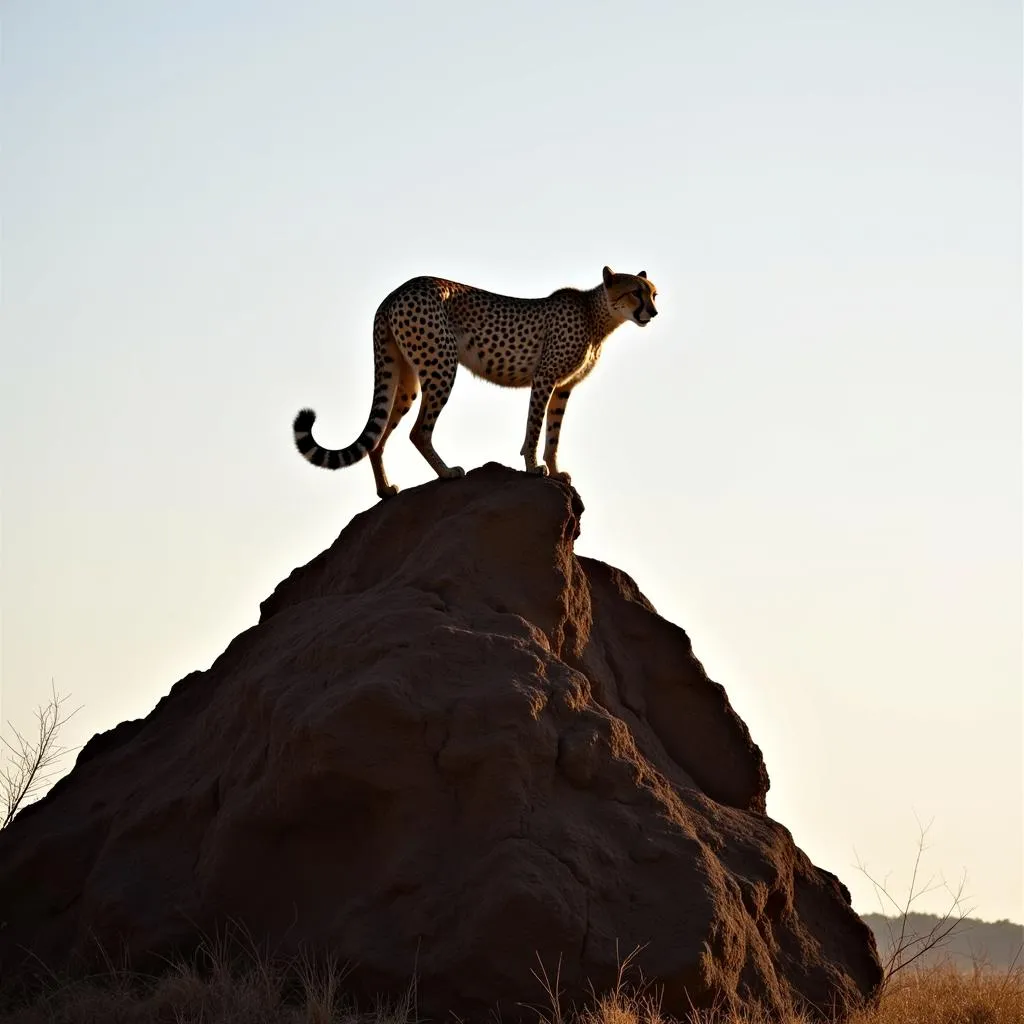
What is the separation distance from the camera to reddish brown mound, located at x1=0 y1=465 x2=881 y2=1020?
637 cm

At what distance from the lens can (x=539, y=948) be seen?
6.24 meters

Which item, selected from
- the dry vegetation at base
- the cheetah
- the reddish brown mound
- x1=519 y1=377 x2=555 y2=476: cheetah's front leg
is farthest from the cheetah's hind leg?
the dry vegetation at base

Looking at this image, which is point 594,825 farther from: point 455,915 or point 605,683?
point 605,683

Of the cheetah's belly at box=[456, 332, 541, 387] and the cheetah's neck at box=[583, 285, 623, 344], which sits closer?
the cheetah's belly at box=[456, 332, 541, 387]

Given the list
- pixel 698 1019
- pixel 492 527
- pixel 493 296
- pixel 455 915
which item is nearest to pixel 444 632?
pixel 492 527

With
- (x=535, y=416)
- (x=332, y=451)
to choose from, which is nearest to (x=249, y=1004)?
(x=332, y=451)

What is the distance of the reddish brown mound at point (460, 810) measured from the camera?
20.9 ft

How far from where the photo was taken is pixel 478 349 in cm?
993

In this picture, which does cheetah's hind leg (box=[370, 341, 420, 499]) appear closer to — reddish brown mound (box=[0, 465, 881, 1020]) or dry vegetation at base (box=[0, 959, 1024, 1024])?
reddish brown mound (box=[0, 465, 881, 1020])

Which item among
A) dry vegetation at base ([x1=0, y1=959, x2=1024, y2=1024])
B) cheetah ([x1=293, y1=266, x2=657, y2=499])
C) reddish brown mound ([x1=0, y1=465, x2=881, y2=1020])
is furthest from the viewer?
cheetah ([x1=293, y1=266, x2=657, y2=499])

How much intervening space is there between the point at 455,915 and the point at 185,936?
4.09ft

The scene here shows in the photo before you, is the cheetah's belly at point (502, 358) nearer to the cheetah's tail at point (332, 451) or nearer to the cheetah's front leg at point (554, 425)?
the cheetah's front leg at point (554, 425)

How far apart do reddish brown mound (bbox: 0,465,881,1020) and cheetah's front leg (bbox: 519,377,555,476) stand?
50.5 inches

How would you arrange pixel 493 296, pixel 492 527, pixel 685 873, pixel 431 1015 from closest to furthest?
pixel 431 1015, pixel 685 873, pixel 492 527, pixel 493 296
